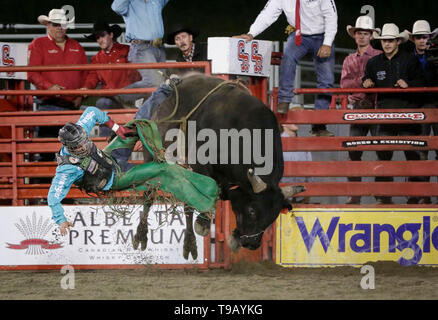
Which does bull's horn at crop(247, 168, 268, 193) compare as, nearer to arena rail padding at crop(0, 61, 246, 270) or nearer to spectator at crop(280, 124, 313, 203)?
arena rail padding at crop(0, 61, 246, 270)

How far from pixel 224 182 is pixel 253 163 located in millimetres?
386

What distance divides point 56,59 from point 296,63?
2.60 meters

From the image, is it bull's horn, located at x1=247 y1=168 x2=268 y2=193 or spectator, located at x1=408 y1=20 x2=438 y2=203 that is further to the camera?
spectator, located at x1=408 y1=20 x2=438 y2=203

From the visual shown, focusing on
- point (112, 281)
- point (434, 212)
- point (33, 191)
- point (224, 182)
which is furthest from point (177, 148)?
point (434, 212)

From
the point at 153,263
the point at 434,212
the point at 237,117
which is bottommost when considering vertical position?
the point at 153,263

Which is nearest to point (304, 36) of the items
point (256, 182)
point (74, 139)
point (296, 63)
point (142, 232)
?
point (296, 63)

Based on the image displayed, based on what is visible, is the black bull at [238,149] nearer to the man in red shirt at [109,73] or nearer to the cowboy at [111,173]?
the cowboy at [111,173]

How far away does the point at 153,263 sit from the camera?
6680 millimetres

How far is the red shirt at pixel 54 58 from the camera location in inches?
284

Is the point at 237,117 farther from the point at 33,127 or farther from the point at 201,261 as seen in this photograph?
the point at 33,127

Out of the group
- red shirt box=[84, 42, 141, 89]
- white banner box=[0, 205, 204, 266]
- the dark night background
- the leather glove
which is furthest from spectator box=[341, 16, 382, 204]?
the dark night background

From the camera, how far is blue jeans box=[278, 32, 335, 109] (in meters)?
6.49

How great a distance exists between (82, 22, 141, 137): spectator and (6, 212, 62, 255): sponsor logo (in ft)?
3.83

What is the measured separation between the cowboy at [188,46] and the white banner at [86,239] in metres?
1.54
